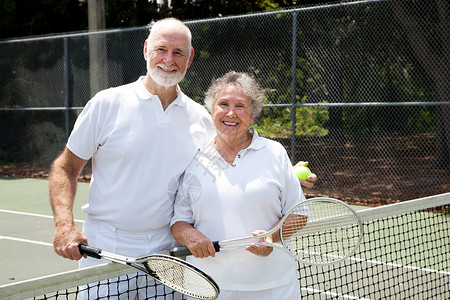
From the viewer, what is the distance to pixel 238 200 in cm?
255

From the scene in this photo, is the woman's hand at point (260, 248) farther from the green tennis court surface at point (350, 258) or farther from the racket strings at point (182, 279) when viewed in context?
the green tennis court surface at point (350, 258)

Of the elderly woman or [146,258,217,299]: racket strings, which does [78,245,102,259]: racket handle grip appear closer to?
[146,258,217,299]: racket strings

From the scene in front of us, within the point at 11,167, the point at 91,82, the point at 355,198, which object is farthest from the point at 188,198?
the point at 11,167

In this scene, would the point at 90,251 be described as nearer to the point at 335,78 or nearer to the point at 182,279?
the point at 182,279

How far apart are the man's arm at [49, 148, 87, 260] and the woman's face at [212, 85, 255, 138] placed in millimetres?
668

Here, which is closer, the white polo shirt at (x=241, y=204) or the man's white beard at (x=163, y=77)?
the white polo shirt at (x=241, y=204)

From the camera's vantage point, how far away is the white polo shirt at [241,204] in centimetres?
256

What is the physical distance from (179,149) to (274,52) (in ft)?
24.7

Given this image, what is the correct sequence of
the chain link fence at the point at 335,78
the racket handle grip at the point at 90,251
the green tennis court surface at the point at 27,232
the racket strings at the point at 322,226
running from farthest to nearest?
1. the chain link fence at the point at 335,78
2. the green tennis court surface at the point at 27,232
3. the racket strings at the point at 322,226
4. the racket handle grip at the point at 90,251

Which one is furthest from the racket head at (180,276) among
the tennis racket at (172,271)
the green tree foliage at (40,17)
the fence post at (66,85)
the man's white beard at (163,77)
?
the green tree foliage at (40,17)

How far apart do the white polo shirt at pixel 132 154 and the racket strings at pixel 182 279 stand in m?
0.31

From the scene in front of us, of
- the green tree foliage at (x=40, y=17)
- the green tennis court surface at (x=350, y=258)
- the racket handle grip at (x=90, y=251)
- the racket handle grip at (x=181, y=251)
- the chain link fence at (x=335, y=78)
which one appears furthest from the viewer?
the green tree foliage at (x=40, y=17)

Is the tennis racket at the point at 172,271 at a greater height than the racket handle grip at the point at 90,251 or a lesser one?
lesser

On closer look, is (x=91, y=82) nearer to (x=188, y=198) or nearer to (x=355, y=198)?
(x=355, y=198)
